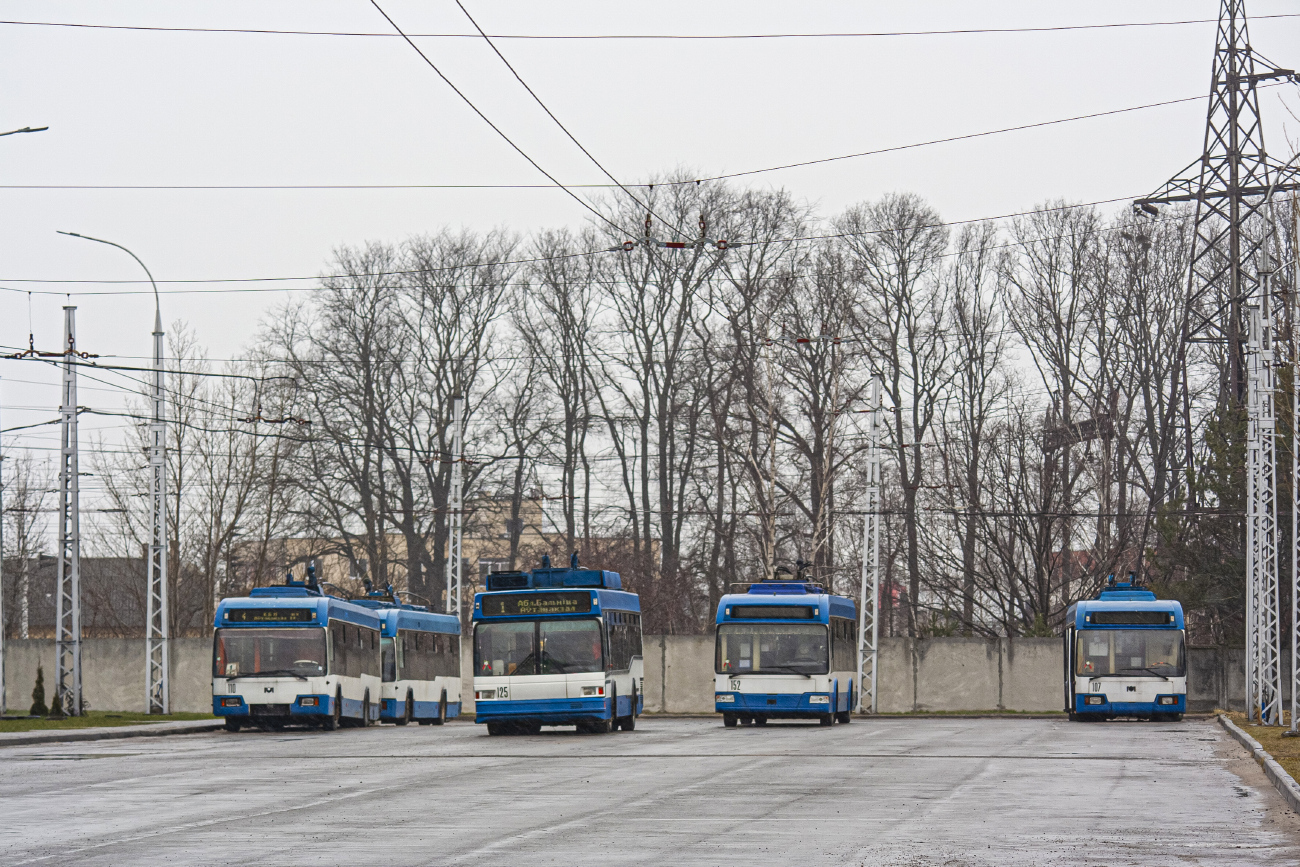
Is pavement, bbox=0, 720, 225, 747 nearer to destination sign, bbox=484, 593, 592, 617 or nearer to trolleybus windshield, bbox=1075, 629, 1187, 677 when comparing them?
destination sign, bbox=484, 593, 592, 617

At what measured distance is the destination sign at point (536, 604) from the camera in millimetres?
29797

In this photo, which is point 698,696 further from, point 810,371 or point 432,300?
point 432,300

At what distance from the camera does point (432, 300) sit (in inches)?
2277

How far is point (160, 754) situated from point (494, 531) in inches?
1301

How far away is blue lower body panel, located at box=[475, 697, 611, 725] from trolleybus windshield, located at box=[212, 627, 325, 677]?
4.93 metres

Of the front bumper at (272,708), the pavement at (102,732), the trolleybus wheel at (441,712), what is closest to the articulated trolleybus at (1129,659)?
the trolleybus wheel at (441,712)

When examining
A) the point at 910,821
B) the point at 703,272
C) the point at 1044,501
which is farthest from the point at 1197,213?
the point at 910,821

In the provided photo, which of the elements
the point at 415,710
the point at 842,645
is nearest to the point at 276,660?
the point at 415,710

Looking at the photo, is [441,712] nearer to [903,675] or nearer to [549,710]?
[903,675]

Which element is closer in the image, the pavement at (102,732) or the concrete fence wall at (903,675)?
the pavement at (102,732)

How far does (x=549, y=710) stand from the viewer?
29531mm

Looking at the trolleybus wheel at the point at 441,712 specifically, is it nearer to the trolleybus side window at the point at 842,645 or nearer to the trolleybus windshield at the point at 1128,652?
the trolleybus side window at the point at 842,645

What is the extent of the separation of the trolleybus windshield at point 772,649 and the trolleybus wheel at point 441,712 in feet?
35.3

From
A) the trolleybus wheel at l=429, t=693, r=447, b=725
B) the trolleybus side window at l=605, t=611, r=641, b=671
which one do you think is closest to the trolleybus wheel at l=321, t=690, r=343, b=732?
the trolleybus side window at l=605, t=611, r=641, b=671
